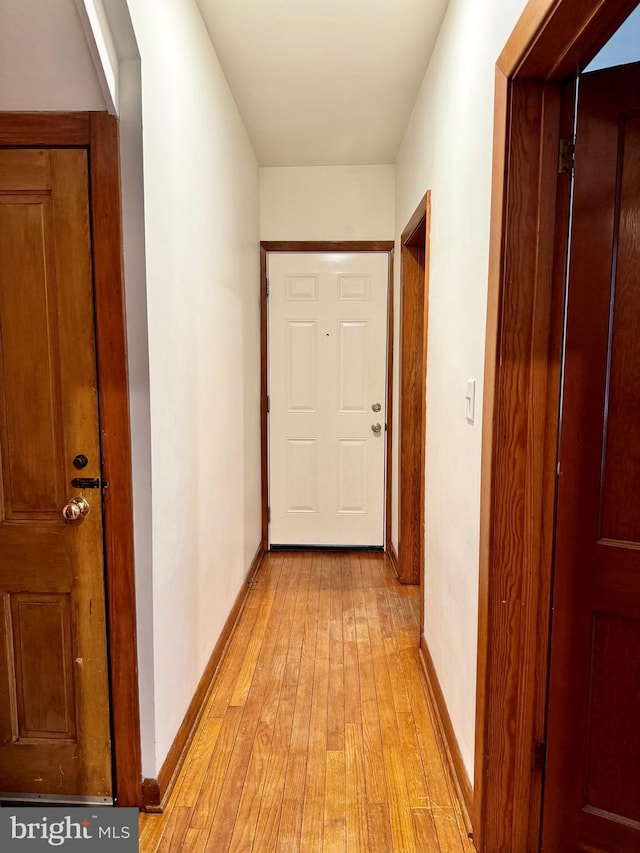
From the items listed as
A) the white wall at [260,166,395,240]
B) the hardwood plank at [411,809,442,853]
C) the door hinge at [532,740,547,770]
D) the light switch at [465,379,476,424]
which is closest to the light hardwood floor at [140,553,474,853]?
the hardwood plank at [411,809,442,853]

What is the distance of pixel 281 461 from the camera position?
148 inches

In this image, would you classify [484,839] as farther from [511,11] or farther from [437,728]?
[511,11]

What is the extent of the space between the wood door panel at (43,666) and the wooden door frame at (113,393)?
0.14 meters

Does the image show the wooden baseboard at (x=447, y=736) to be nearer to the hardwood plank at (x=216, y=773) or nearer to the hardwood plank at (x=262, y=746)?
the hardwood plank at (x=262, y=746)

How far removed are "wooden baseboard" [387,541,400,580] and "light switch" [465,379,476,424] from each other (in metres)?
1.93

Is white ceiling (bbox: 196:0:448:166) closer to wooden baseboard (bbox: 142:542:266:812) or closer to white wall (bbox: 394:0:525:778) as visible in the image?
white wall (bbox: 394:0:525:778)

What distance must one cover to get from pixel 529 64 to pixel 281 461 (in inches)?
113

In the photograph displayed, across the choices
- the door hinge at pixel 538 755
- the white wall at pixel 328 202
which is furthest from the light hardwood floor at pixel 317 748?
the white wall at pixel 328 202

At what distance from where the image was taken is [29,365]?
4.89 feet

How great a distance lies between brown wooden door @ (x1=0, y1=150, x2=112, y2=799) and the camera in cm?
144

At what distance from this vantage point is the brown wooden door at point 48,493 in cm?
144

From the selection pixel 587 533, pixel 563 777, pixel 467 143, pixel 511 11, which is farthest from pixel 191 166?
pixel 563 777

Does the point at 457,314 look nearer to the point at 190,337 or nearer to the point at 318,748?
the point at 190,337

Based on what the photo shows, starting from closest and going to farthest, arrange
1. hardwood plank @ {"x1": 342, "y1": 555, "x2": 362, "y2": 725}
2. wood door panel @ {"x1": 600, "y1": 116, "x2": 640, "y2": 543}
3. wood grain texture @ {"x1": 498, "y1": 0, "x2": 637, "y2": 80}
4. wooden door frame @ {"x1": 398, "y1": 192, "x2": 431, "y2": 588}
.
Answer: wood grain texture @ {"x1": 498, "y1": 0, "x2": 637, "y2": 80}
wood door panel @ {"x1": 600, "y1": 116, "x2": 640, "y2": 543}
hardwood plank @ {"x1": 342, "y1": 555, "x2": 362, "y2": 725}
wooden door frame @ {"x1": 398, "y1": 192, "x2": 431, "y2": 588}
